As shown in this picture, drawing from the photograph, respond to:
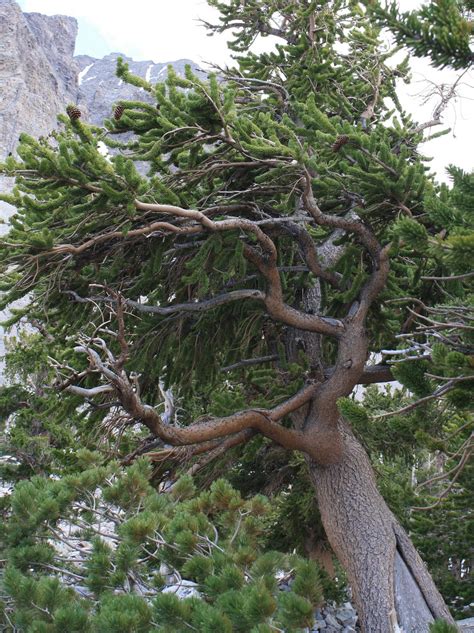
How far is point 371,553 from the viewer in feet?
19.1

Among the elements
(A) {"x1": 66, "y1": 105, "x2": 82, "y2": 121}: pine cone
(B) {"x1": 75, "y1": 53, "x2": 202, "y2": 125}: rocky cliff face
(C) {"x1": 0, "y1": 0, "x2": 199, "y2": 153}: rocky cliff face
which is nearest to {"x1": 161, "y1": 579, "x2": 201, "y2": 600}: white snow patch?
(A) {"x1": 66, "y1": 105, "x2": 82, "y2": 121}: pine cone

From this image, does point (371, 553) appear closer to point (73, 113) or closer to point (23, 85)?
point (73, 113)

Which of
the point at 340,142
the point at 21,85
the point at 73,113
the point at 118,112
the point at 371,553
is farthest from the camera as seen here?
the point at 21,85

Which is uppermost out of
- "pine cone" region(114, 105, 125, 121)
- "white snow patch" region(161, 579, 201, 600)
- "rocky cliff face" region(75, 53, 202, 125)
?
"rocky cliff face" region(75, 53, 202, 125)

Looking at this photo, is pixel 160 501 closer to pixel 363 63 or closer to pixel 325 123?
pixel 325 123

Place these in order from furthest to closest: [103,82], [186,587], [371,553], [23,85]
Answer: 1. [103,82]
2. [23,85]
3. [371,553]
4. [186,587]

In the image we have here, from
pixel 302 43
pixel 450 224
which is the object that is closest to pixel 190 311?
pixel 450 224

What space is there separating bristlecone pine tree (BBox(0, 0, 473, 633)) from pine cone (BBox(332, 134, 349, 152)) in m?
0.03

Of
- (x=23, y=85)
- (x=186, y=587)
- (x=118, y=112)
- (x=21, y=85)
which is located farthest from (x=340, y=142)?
(x=23, y=85)

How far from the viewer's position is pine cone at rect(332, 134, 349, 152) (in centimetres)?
520

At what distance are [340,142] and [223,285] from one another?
2653 mm

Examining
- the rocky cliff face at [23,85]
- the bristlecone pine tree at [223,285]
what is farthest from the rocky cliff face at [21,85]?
the bristlecone pine tree at [223,285]

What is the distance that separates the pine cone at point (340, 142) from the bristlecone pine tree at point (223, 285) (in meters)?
0.03

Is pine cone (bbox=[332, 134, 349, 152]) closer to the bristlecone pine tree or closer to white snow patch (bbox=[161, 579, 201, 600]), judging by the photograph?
the bristlecone pine tree
